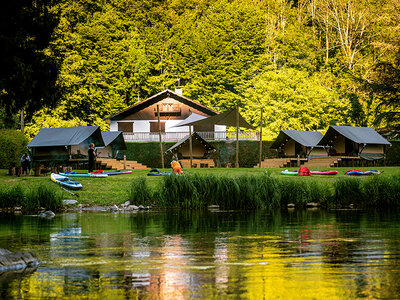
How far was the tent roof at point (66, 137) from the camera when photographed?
1754 inches

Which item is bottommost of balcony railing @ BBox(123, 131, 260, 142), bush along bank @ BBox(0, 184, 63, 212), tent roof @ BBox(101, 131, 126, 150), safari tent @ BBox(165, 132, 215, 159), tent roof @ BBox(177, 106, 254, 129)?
bush along bank @ BBox(0, 184, 63, 212)

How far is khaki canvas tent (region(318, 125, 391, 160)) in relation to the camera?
47844 mm

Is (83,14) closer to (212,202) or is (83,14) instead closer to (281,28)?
(281,28)

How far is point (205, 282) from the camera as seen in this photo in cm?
982

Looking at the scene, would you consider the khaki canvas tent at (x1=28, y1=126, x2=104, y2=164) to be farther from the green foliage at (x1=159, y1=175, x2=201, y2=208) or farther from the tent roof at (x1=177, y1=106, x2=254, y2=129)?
the green foliage at (x1=159, y1=175, x2=201, y2=208)

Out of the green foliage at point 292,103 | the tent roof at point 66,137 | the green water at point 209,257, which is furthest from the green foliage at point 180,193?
the green foliage at point 292,103

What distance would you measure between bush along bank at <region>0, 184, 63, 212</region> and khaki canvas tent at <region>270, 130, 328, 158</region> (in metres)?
27.5

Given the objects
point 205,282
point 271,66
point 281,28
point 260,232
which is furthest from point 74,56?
point 205,282

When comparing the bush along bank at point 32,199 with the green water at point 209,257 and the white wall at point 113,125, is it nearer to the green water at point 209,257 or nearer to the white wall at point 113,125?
the green water at point 209,257

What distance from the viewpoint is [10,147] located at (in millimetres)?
44875

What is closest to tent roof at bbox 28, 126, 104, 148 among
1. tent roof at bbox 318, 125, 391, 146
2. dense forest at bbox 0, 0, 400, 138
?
dense forest at bbox 0, 0, 400, 138

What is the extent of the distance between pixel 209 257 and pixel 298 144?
4097cm

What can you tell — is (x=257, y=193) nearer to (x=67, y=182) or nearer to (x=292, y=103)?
(x=67, y=182)

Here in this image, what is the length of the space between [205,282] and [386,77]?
32.7 meters
